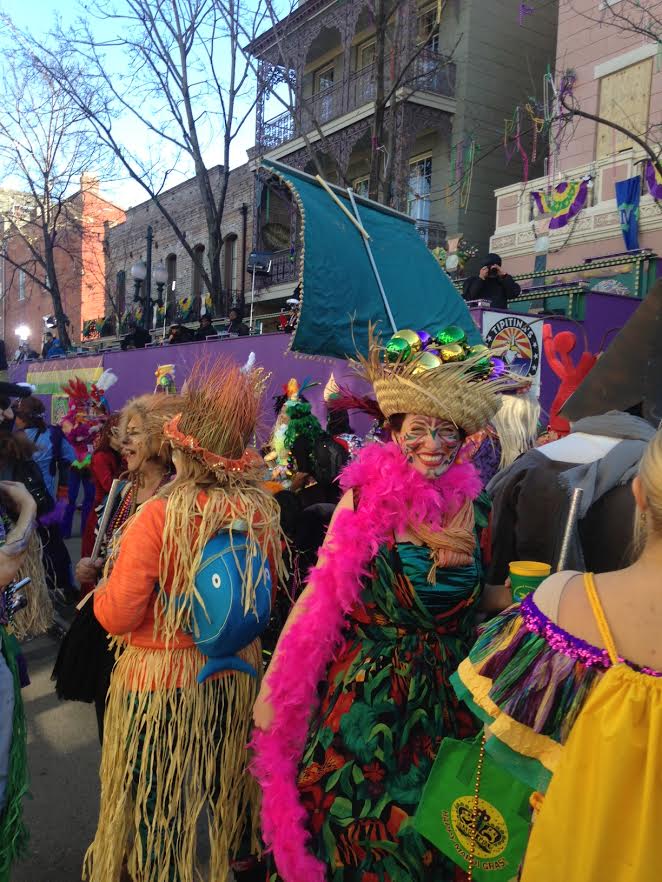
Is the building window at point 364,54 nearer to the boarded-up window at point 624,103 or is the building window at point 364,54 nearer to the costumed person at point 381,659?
the boarded-up window at point 624,103

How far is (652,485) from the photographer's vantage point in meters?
1.13

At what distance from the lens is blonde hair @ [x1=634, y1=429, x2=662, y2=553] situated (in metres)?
1.12

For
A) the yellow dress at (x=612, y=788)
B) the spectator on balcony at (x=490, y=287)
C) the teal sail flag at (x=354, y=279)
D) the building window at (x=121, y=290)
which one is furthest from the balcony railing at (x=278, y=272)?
the yellow dress at (x=612, y=788)

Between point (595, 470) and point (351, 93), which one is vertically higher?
point (351, 93)

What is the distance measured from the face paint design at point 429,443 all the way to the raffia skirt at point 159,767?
3.30ft

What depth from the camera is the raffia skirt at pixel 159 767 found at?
2.18m

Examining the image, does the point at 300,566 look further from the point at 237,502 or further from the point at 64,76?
the point at 64,76

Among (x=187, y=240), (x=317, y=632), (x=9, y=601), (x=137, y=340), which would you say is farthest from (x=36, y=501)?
(x=187, y=240)

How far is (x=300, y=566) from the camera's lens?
3447 millimetres

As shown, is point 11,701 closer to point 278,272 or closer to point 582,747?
point 582,747

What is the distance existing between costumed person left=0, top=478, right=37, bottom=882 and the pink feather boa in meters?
0.86

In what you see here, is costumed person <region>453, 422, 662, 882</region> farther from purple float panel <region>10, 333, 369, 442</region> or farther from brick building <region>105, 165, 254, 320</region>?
brick building <region>105, 165, 254, 320</region>

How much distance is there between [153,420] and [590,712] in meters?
2.22

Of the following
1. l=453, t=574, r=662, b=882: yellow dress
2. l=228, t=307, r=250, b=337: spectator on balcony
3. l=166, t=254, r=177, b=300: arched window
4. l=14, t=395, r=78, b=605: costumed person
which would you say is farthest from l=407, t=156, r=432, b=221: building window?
l=453, t=574, r=662, b=882: yellow dress
